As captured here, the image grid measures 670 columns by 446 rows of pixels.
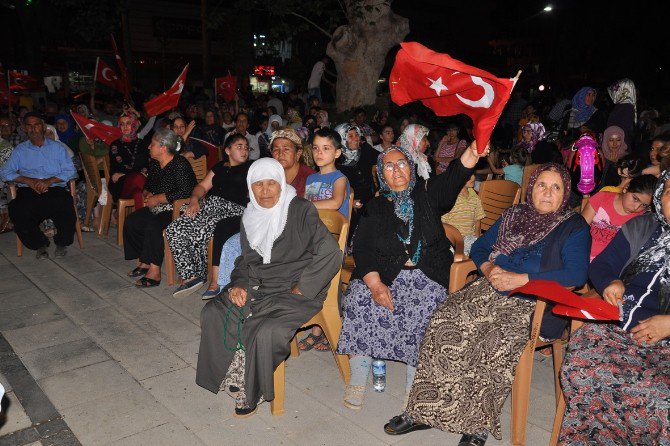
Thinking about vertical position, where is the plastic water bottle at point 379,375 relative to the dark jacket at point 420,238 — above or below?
below

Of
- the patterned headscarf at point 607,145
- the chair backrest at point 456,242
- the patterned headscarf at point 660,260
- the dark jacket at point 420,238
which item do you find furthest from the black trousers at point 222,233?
the patterned headscarf at point 607,145

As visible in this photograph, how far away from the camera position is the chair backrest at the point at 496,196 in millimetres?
4934

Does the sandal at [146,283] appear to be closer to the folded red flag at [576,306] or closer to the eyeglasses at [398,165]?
the eyeglasses at [398,165]

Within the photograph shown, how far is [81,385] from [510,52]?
97.2 ft

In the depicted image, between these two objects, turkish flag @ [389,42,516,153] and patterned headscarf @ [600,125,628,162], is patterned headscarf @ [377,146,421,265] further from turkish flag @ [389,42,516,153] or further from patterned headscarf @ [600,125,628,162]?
patterned headscarf @ [600,125,628,162]

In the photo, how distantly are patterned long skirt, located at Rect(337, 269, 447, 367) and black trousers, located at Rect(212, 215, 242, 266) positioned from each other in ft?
6.55

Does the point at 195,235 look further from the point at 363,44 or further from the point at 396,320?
the point at 363,44

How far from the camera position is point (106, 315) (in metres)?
4.93

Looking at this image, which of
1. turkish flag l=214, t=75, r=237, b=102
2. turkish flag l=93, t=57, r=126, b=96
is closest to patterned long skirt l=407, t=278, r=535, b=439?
turkish flag l=93, t=57, r=126, b=96

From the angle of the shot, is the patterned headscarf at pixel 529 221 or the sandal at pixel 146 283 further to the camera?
the sandal at pixel 146 283

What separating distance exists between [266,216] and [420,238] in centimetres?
104

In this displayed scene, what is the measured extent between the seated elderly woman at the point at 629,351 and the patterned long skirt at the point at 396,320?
3.00 ft

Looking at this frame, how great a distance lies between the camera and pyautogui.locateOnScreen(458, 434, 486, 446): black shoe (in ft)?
9.94

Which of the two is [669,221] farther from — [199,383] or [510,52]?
[510,52]
